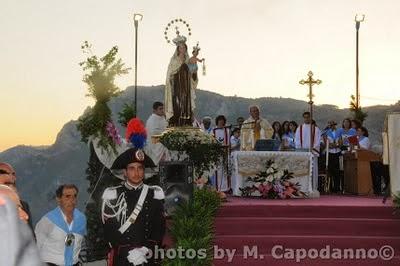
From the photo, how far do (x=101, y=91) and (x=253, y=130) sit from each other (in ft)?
12.1

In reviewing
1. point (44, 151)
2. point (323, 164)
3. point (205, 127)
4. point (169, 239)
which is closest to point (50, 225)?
point (169, 239)

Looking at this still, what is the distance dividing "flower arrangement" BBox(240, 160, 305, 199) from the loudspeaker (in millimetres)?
2775

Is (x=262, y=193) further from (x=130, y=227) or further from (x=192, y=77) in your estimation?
(x=130, y=227)

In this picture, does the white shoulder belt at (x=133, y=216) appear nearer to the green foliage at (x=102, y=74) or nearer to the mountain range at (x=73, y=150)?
the green foliage at (x=102, y=74)

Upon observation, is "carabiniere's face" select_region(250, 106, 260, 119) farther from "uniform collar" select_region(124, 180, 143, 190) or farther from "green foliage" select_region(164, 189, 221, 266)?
"uniform collar" select_region(124, 180, 143, 190)

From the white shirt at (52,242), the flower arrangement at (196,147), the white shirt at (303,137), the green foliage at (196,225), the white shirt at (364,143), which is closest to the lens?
the white shirt at (52,242)

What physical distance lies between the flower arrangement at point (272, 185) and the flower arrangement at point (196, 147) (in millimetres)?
1300

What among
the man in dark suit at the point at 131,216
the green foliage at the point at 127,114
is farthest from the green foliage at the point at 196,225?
the green foliage at the point at 127,114

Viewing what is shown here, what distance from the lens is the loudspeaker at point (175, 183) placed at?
10.1 meters

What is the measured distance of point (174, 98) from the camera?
13609 millimetres

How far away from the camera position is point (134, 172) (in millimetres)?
5508

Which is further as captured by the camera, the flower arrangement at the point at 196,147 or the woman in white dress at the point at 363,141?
the woman in white dress at the point at 363,141

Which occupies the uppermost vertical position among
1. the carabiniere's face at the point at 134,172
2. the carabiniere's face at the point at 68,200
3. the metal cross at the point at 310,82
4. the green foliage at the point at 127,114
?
the metal cross at the point at 310,82

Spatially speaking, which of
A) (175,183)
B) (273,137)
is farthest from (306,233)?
(273,137)
